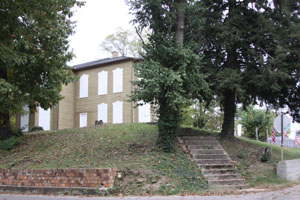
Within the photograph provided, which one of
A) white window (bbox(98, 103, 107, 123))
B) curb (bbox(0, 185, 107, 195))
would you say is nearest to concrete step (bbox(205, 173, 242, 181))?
curb (bbox(0, 185, 107, 195))

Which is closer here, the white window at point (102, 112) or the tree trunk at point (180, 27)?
the tree trunk at point (180, 27)

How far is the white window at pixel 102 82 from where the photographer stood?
91.4 ft

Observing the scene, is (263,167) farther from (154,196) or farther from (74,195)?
(74,195)

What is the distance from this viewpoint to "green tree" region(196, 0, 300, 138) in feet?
47.4

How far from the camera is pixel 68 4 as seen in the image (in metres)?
13.7

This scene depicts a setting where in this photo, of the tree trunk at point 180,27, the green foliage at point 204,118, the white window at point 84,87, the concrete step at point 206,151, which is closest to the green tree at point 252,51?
the tree trunk at point 180,27

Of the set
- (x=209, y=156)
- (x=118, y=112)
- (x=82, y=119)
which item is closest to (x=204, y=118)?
(x=118, y=112)

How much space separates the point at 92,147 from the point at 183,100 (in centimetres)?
485

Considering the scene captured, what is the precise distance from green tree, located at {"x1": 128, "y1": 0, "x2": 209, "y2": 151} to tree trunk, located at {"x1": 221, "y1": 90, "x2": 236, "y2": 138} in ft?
13.8

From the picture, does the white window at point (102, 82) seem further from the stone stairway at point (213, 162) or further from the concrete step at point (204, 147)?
the concrete step at point (204, 147)

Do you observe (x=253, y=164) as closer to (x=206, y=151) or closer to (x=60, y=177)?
(x=206, y=151)

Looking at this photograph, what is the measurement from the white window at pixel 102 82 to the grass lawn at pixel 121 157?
10.4 metres

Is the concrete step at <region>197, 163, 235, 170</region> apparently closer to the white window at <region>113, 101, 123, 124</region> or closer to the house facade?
the house facade

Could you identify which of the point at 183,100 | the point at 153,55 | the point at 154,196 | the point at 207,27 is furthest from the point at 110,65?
A: the point at 154,196
